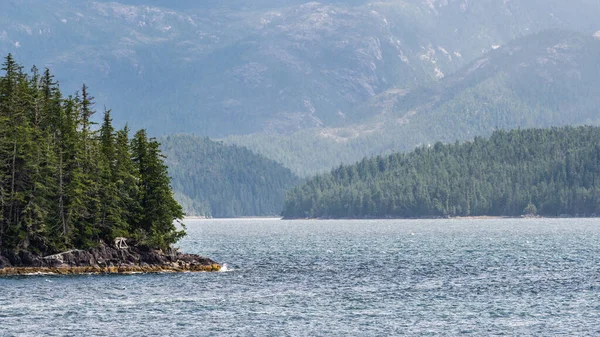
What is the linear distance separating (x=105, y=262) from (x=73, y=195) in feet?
29.1

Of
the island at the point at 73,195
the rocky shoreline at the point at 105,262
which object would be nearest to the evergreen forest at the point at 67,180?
the island at the point at 73,195

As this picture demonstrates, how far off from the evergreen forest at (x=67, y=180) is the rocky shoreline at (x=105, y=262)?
1.10 metres

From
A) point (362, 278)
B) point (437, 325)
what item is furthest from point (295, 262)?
point (437, 325)

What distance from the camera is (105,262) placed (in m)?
126

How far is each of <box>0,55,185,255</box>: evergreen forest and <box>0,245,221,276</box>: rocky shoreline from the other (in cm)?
110

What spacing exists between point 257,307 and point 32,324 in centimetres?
2051

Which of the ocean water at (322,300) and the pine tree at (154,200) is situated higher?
the pine tree at (154,200)

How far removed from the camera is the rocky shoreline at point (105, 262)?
120 metres

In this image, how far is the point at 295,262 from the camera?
150500 millimetres

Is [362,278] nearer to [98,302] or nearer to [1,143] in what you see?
[98,302]

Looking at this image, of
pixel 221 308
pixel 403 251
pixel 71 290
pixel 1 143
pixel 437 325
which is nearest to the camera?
pixel 437 325

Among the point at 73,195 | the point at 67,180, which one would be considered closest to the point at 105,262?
the point at 73,195

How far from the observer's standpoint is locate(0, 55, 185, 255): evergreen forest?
12019 cm

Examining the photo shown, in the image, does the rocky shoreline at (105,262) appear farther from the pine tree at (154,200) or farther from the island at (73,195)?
the pine tree at (154,200)
